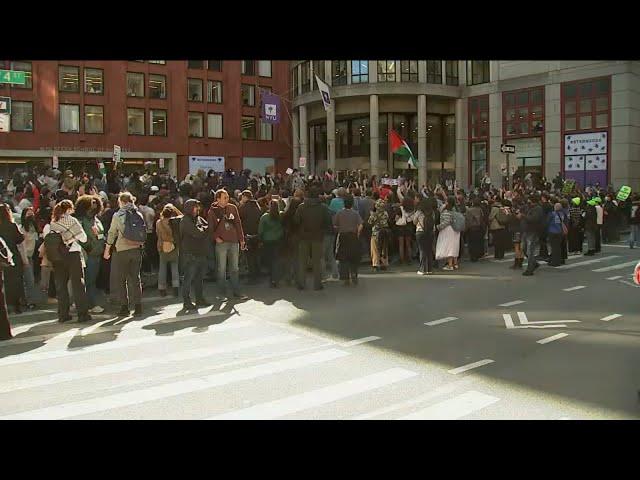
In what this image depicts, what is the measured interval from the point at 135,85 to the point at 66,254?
4374 cm

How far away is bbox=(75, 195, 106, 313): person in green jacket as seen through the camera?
1108cm

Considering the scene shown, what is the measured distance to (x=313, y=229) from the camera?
13320 mm

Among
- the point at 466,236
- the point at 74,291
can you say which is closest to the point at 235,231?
the point at 74,291

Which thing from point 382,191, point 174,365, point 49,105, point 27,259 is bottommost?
point 174,365

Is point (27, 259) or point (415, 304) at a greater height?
point (27, 259)

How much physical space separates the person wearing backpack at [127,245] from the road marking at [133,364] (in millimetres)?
2873

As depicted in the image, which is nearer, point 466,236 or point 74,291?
point 74,291

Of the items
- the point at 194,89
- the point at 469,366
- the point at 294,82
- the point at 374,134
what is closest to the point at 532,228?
the point at 469,366

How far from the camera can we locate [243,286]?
1405cm

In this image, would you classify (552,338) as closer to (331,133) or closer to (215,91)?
(331,133)

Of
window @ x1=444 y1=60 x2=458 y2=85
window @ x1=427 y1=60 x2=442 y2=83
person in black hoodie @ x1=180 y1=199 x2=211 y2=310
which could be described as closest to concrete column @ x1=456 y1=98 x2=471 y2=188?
window @ x1=444 y1=60 x2=458 y2=85

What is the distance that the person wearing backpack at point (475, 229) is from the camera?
1769 centimetres

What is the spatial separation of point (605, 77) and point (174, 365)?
1535 inches

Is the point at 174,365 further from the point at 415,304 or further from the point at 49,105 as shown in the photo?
the point at 49,105
